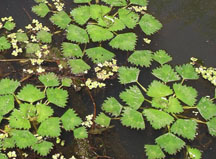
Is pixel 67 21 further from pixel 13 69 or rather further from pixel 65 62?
pixel 13 69

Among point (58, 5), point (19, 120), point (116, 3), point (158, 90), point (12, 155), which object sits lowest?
point (12, 155)

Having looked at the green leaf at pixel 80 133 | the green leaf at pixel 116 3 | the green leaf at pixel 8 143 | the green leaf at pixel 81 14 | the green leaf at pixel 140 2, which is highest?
the green leaf at pixel 140 2

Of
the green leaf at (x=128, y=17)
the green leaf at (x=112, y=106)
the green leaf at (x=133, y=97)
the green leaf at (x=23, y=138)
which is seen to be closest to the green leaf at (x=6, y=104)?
the green leaf at (x=23, y=138)

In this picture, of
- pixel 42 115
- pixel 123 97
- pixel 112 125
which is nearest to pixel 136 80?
pixel 123 97

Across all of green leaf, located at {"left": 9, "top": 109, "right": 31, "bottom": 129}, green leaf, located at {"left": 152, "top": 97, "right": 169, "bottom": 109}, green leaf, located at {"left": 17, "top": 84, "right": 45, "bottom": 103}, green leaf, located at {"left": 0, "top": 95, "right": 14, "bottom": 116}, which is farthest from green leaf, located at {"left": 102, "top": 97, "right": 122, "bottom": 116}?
green leaf, located at {"left": 0, "top": 95, "right": 14, "bottom": 116}

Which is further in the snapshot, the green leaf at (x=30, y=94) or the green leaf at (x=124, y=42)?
the green leaf at (x=124, y=42)

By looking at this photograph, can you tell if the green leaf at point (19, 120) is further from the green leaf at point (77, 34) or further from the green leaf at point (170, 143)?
the green leaf at point (170, 143)

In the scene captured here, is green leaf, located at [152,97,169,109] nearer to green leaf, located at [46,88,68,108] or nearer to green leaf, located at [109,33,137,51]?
green leaf, located at [109,33,137,51]

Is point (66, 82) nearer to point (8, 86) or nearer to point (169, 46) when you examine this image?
point (8, 86)

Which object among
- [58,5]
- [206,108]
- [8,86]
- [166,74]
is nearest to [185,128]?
[206,108]
